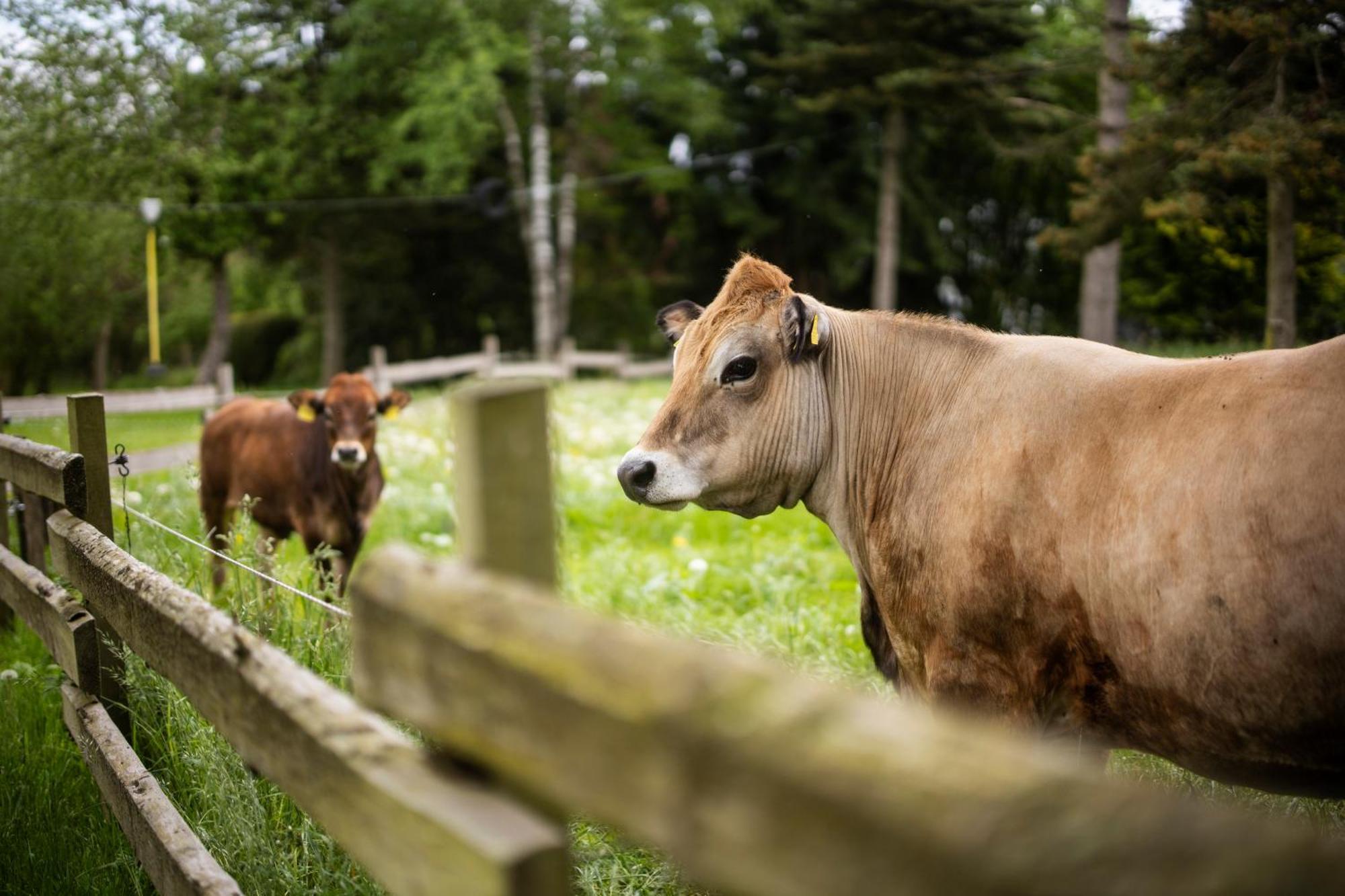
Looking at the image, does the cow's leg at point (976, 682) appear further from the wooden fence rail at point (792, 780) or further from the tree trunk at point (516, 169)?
the tree trunk at point (516, 169)

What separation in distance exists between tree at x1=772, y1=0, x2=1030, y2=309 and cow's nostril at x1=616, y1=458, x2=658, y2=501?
13.4m

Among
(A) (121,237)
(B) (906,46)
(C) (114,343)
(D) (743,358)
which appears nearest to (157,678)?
(D) (743,358)

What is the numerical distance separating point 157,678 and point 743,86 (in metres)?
27.3

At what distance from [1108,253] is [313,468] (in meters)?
11.0

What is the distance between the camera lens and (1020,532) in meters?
2.74

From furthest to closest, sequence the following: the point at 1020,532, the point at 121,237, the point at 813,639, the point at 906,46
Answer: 1. the point at 121,237
2. the point at 906,46
3. the point at 813,639
4. the point at 1020,532

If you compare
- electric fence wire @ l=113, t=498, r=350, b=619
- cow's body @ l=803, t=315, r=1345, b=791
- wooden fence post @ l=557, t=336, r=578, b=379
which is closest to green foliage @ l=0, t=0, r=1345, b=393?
wooden fence post @ l=557, t=336, r=578, b=379

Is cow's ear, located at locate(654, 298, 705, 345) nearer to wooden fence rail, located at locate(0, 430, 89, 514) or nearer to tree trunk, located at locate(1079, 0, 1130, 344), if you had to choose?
wooden fence rail, located at locate(0, 430, 89, 514)

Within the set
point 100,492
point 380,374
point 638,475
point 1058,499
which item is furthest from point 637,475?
point 380,374

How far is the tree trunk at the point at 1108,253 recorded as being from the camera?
12250mm

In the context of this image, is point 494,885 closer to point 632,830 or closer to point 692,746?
point 632,830

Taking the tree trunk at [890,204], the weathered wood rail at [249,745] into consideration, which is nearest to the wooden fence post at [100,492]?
the weathered wood rail at [249,745]

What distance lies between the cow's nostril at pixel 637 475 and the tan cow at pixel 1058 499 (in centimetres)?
1

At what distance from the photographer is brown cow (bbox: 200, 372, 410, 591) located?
6379 millimetres
